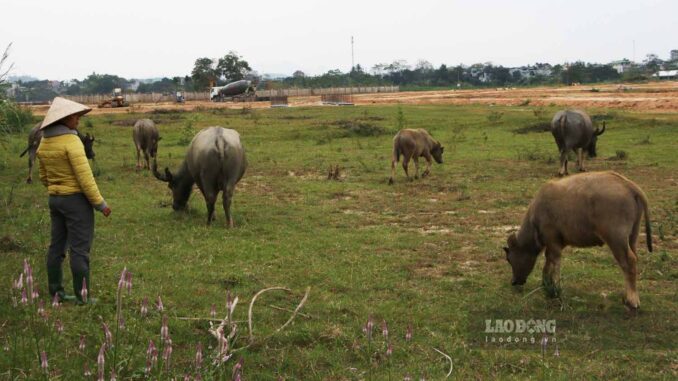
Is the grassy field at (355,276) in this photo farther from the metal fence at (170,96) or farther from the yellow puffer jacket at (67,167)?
the metal fence at (170,96)

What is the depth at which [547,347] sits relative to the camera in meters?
5.46

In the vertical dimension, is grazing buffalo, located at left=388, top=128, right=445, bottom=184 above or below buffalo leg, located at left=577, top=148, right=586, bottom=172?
above

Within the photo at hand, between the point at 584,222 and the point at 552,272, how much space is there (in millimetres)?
697

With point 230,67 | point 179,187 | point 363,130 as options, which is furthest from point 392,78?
point 179,187

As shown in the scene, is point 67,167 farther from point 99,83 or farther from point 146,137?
point 99,83

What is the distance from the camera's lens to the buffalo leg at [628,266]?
6094 millimetres

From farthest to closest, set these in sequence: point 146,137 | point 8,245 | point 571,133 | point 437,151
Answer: point 146,137 → point 437,151 → point 571,133 → point 8,245

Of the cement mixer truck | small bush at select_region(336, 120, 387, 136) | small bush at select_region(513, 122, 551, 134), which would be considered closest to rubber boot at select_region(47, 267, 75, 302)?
small bush at select_region(336, 120, 387, 136)

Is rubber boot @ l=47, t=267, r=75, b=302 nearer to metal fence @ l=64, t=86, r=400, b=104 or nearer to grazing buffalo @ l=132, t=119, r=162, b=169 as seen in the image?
grazing buffalo @ l=132, t=119, r=162, b=169

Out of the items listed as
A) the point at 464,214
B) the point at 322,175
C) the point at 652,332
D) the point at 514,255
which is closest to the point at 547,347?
the point at 652,332

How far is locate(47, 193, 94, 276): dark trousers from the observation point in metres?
6.01

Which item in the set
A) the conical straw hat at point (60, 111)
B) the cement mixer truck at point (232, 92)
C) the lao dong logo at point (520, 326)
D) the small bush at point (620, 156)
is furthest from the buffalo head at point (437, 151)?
the cement mixer truck at point (232, 92)

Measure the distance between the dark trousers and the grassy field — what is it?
1.64 ft

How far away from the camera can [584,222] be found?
250 inches
